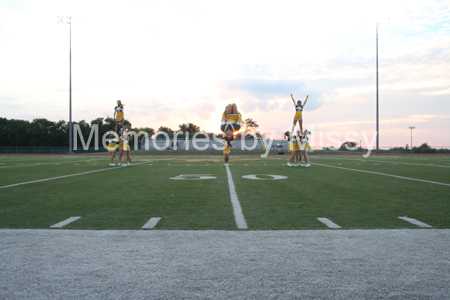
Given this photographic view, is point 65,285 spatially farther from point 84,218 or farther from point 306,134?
point 306,134

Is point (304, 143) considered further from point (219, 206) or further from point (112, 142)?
point (219, 206)

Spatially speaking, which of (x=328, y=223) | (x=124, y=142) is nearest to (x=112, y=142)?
(x=124, y=142)

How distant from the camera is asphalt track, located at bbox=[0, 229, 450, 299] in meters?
2.13

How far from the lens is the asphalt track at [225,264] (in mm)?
2135

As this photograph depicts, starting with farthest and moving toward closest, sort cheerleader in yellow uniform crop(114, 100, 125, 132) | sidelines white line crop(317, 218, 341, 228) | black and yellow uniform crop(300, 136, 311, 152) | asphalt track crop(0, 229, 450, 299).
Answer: cheerleader in yellow uniform crop(114, 100, 125, 132), black and yellow uniform crop(300, 136, 311, 152), sidelines white line crop(317, 218, 341, 228), asphalt track crop(0, 229, 450, 299)

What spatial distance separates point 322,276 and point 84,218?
129 inches

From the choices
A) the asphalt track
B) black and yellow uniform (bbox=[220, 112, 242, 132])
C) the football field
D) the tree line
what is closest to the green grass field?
the football field

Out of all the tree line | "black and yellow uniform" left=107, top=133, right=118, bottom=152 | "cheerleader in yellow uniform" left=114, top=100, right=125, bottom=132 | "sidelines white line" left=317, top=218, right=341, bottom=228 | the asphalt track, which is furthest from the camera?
the tree line

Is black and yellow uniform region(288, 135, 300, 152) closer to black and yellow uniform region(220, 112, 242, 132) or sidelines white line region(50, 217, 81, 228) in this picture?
black and yellow uniform region(220, 112, 242, 132)

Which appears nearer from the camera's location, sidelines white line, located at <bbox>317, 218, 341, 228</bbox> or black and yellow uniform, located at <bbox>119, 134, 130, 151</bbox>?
sidelines white line, located at <bbox>317, 218, 341, 228</bbox>

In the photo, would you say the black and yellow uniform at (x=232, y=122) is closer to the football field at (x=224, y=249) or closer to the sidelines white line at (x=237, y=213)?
the sidelines white line at (x=237, y=213)

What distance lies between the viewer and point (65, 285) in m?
2.23

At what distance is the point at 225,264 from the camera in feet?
8.45

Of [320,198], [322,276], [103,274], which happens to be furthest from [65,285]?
[320,198]
